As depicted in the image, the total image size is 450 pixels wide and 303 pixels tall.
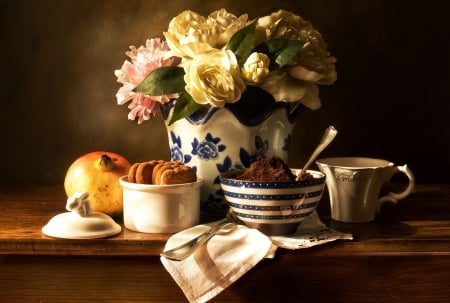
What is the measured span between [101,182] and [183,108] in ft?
0.52

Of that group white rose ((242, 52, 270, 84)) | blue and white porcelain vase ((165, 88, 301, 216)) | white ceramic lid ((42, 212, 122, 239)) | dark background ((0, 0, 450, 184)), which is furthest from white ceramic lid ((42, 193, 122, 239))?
dark background ((0, 0, 450, 184))

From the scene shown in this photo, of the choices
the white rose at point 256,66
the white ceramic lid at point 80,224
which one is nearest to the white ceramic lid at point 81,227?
the white ceramic lid at point 80,224

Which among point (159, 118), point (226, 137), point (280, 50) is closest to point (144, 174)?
point (226, 137)

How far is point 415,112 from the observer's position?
1.18 metres

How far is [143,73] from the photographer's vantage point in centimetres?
91

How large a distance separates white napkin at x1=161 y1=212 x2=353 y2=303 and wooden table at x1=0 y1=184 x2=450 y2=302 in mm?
17

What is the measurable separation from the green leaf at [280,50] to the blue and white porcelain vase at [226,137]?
6 centimetres

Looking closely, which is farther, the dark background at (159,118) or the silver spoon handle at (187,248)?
the dark background at (159,118)

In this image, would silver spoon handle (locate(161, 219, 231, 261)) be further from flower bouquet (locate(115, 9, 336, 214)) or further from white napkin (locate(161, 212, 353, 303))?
flower bouquet (locate(115, 9, 336, 214))

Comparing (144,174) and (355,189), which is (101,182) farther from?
(355,189)

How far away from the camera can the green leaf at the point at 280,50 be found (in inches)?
33.8

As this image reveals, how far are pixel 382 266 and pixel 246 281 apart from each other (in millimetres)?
166

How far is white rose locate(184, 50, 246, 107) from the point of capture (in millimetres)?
827

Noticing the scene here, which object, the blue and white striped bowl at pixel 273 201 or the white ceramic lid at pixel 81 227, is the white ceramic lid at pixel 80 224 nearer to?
the white ceramic lid at pixel 81 227
